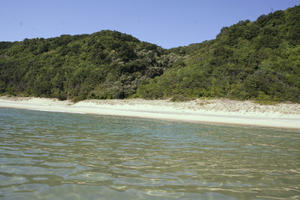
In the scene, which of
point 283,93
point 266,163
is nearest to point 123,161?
point 266,163

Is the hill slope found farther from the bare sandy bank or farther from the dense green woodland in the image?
the bare sandy bank

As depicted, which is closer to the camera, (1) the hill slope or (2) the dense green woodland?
(1) the hill slope

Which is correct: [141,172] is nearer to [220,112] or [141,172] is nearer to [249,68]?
[220,112]

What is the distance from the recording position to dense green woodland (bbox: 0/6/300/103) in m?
26.8

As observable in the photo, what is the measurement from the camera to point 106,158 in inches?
233

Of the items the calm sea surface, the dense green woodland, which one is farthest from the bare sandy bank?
the calm sea surface

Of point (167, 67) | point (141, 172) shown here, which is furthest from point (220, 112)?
point (167, 67)

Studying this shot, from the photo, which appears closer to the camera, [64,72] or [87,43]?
[64,72]

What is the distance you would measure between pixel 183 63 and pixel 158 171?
3809 cm

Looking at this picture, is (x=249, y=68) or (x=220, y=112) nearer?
(x=220, y=112)

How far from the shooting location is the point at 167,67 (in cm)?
4662

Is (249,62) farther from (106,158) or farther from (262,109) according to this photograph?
(106,158)

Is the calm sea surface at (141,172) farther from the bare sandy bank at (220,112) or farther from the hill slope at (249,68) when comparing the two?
the hill slope at (249,68)

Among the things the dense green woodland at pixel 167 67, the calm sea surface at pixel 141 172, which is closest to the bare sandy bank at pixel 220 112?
the dense green woodland at pixel 167 67
